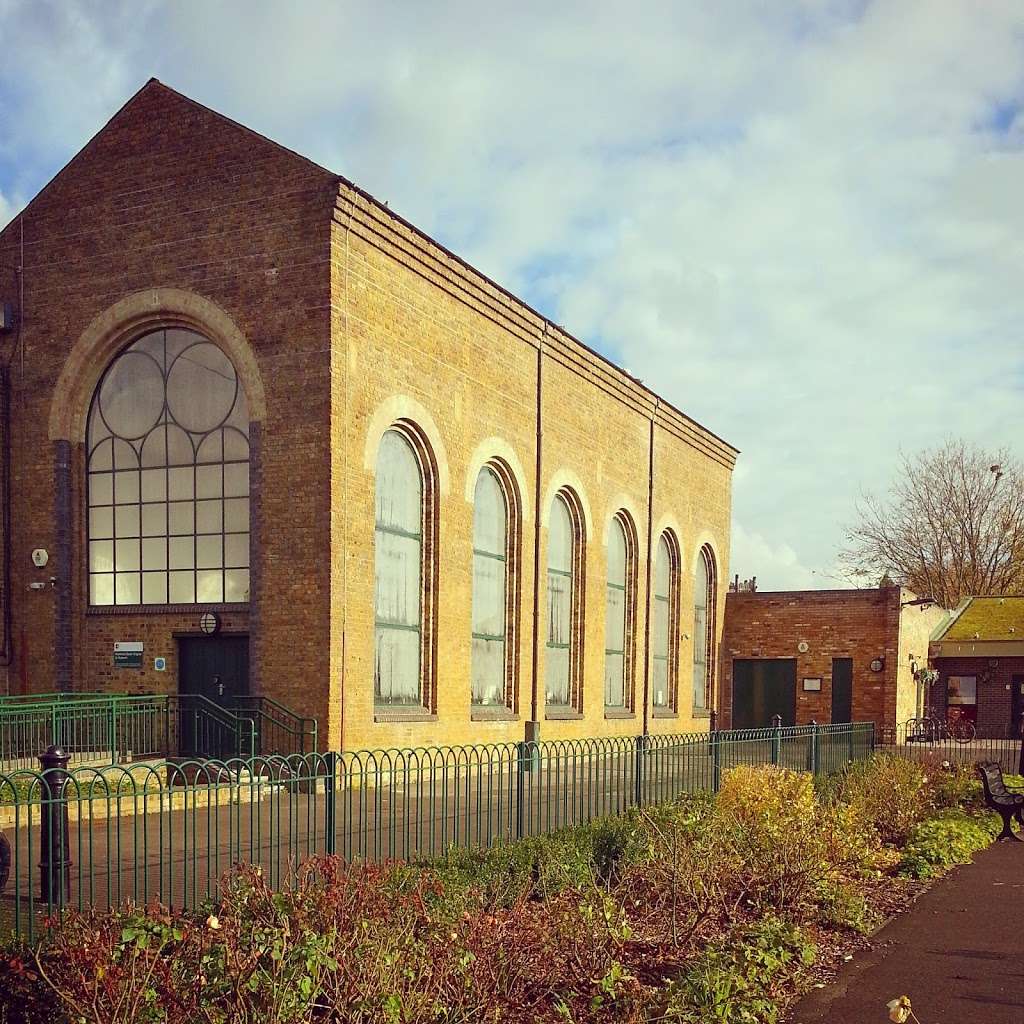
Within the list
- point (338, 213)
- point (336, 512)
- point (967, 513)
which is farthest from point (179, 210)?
point (967, 513)

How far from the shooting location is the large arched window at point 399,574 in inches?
718

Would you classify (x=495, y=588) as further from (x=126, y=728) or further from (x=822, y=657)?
(x=822, y=657)

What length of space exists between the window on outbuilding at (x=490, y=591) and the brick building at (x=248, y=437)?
0.08 meters

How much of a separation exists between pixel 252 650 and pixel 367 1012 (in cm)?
1218

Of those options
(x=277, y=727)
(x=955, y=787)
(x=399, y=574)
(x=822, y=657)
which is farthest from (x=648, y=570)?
(x=277, y=727)

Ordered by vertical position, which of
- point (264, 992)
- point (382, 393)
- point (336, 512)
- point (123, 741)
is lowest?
point (123, 741)

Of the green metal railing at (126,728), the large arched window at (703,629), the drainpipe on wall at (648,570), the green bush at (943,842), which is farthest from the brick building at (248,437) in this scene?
the large arched window at (703,629)

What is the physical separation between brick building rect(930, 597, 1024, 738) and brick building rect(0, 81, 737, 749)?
66.1 feet

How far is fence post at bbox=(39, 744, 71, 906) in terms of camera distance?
7385mm

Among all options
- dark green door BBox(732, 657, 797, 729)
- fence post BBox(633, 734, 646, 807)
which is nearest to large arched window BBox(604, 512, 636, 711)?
dark green door BBox(732, 657, 797, 729)

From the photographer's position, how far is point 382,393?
17844 millimetres

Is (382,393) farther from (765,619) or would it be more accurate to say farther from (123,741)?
(765,619)

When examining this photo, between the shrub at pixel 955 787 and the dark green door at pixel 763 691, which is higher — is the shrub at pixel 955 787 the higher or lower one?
the higher one

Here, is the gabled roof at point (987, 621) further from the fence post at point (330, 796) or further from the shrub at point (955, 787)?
the fence post at point (330, 796)
